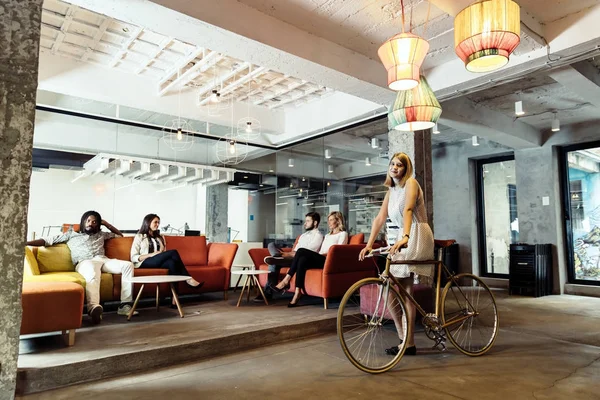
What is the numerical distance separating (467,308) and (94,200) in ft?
18.1

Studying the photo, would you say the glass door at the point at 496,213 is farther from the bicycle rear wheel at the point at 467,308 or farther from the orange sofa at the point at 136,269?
the orange sofa at the point at 136,269

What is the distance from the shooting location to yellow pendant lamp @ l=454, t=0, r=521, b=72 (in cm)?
244

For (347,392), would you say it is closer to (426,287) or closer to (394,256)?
(394,256)

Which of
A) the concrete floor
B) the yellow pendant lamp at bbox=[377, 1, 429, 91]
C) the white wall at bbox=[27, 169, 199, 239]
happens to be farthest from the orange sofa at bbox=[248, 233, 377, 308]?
the white wall at bbox=[27, 169, 199, 239]

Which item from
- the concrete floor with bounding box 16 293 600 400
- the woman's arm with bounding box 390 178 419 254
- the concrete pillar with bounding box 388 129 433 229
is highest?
the concrete pillar with bounding box 388 129 433 229

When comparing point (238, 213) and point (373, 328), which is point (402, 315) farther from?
point (238, 213)

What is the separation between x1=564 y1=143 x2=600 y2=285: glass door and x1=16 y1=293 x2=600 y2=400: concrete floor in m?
3.76

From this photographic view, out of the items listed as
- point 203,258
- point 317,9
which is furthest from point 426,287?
point 203,258

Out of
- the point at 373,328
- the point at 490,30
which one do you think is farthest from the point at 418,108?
the point at 373,328

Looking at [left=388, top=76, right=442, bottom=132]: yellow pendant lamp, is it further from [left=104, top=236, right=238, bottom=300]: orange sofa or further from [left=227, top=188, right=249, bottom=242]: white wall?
[left=227, top=188, right=249, bottom=242]: white wall

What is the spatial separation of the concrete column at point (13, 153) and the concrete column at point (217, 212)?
5557 mm

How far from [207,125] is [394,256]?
511 cm

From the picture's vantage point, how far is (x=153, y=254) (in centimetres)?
464

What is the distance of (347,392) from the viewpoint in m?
2.35
